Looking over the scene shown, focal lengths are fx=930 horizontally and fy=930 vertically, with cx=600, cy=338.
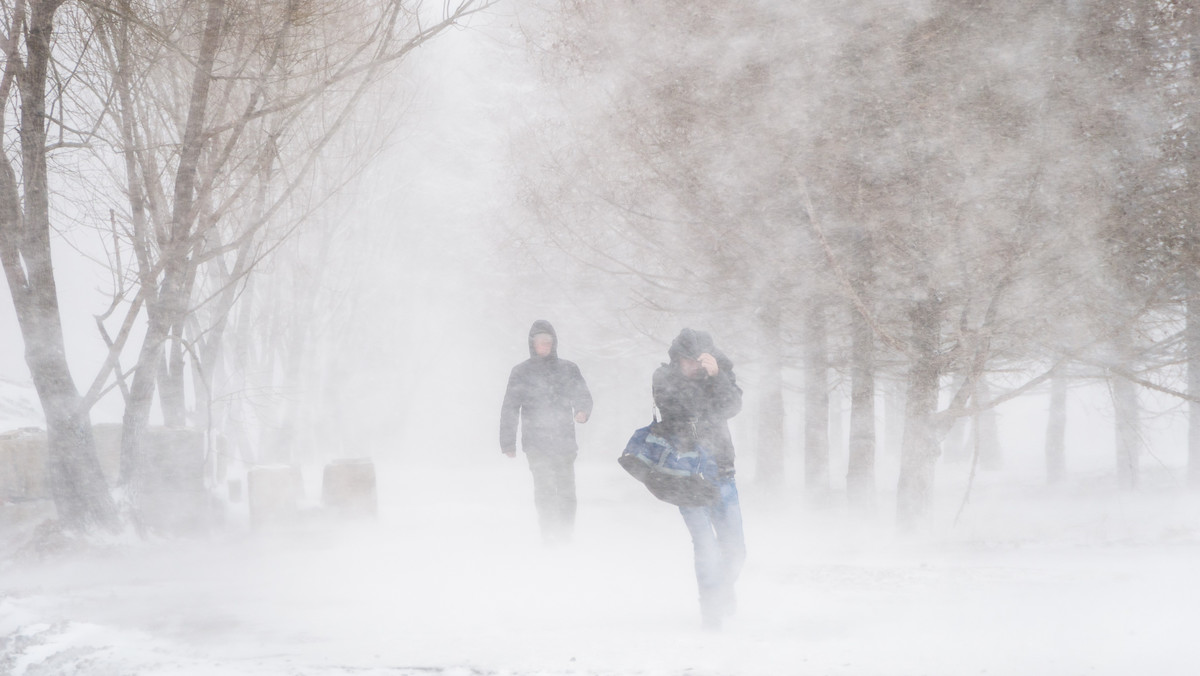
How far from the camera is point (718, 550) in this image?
5.04 metres

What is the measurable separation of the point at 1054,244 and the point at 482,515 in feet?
21.1

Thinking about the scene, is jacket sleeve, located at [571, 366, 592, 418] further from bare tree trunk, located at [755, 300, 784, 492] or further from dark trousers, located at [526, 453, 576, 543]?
bare tree trunk, located at [755, 300, 784, 492]

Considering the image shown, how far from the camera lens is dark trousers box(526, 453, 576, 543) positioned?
773 centimetres

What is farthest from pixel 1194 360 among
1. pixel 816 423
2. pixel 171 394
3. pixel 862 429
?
pixel 171 394

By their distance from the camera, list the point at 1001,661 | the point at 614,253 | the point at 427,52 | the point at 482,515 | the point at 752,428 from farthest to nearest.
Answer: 1. the point at 752,428
2. the point at 427,52
3. the point at 614,253
4. the point at 482,515
5. the point at 1001,661

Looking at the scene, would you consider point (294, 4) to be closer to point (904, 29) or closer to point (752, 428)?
point (904, 29)

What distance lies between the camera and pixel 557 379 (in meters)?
7.77

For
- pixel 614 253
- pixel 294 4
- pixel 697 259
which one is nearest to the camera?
pixel 294 4

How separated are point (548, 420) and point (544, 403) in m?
0.15

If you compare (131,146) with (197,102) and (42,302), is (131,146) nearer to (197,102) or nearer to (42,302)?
(197,102)

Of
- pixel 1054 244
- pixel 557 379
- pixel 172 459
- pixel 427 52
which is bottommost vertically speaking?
pixel 172 459

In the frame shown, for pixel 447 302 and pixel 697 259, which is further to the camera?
pixel 447 302

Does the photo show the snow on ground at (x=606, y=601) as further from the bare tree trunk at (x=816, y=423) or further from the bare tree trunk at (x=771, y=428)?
the bare tree trunk at (x=771, y=428)

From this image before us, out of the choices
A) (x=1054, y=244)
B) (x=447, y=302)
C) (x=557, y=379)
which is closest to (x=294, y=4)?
(x=557, y=379)
